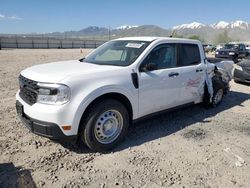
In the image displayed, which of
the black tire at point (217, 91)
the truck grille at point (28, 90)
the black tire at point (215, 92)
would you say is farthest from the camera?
the black tire at point (217, 91)

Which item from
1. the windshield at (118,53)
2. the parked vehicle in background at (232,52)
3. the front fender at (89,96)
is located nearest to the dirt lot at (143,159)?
the front fender at (89,96)

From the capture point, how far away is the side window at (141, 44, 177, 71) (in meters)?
4.62

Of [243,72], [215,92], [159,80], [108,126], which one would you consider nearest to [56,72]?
[108,126]

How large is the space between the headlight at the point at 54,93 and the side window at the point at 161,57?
1.49 metres

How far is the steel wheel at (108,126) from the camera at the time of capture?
4.09 m

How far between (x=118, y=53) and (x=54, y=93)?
182cm

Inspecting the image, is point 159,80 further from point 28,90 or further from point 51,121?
point 28,90

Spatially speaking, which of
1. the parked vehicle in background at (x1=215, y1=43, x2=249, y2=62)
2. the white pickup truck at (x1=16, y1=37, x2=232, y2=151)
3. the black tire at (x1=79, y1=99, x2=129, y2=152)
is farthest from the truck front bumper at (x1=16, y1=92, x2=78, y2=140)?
the parked vehicle in background at (x1=215, y1=43, x2=249, y2=62)

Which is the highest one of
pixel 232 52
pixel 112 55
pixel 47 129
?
pixel 112 55

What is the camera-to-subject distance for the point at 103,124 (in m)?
4.13

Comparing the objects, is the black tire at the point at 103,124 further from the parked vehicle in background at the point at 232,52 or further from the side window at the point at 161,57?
the parked vehicle in background at the point at 232,52

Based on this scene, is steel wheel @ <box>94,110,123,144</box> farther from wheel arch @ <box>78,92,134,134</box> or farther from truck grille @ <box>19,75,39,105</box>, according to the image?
truck grille @ <box>19,75,39,105</box>

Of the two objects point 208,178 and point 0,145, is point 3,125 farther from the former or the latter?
point 208,178

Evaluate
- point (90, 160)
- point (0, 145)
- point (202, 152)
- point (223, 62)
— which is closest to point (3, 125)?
point (0, 145)
